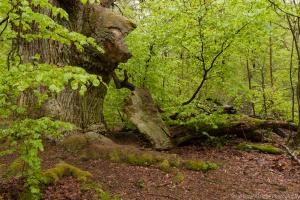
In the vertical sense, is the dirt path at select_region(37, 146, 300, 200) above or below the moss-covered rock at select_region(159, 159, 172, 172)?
below

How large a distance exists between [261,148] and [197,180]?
389cm

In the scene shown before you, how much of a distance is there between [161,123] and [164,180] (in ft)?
10.5

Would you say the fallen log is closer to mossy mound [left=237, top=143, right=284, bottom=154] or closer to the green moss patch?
mossy mound [left=237, top=143, right=284, bottom=154]

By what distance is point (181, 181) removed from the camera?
21.0 ft

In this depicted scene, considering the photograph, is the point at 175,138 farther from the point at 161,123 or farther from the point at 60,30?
the point at 60,30

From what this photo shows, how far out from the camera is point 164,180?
20.9 ft

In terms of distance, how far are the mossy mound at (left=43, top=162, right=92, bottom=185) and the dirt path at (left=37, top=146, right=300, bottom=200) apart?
0.32m

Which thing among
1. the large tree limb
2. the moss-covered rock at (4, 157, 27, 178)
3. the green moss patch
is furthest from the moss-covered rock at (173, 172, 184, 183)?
the large tree limb

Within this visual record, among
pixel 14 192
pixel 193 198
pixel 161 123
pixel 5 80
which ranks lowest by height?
pixel 193 198

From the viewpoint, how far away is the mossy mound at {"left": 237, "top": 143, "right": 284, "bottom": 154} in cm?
922

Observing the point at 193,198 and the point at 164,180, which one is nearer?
the point at 193,198

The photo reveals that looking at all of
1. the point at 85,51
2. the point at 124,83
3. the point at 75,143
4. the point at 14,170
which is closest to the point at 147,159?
the point at 75,143

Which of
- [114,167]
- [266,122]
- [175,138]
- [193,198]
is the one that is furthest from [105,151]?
[266,122]

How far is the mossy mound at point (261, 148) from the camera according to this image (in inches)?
363
